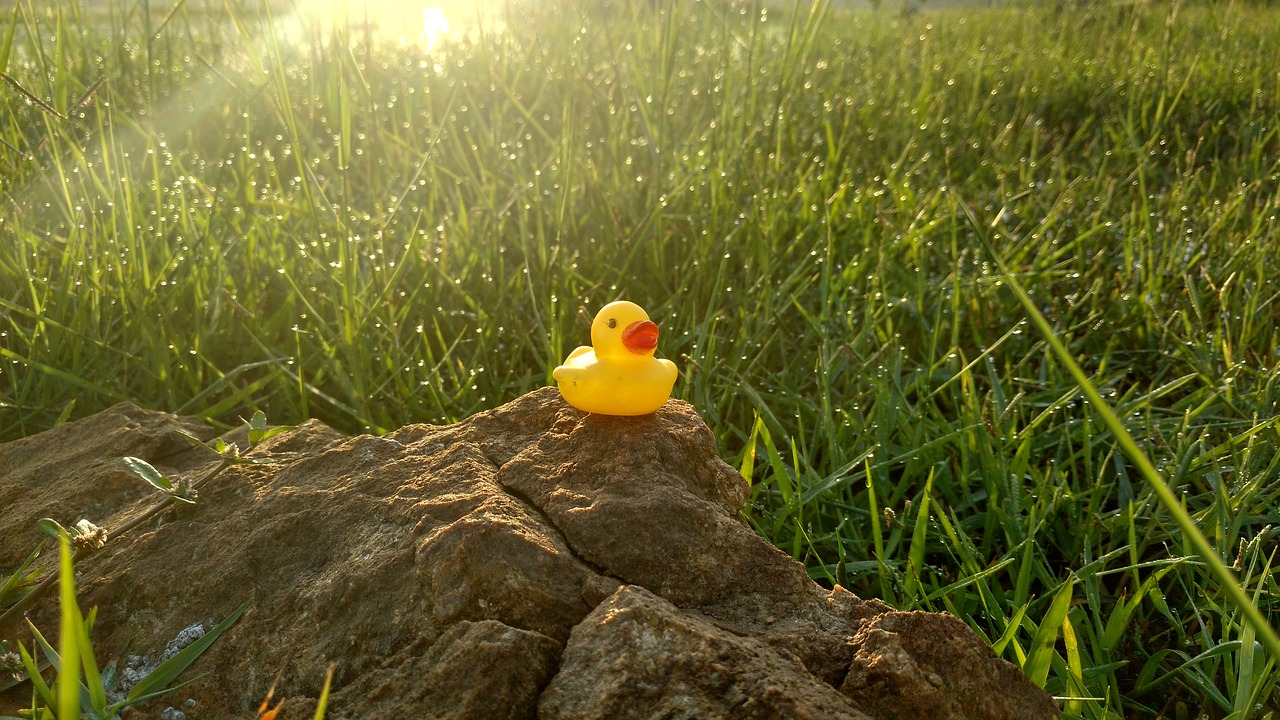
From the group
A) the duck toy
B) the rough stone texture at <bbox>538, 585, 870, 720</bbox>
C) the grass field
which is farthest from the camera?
the grass field

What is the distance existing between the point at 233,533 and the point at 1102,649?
Answer: 130cm

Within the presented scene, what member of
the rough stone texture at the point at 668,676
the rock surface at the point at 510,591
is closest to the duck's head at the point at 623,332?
the rock surface at the point at 510,591

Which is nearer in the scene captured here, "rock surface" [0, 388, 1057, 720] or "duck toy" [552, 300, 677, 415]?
"rock surface" [0, 388, 1057, 720]

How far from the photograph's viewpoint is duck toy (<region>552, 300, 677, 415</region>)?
4.41ft

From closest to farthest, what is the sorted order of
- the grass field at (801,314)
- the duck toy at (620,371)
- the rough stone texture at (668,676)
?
1. the rough stone texture at (668,676)
2. the duck toy at (620,371)
3. the grass field at (801,314)

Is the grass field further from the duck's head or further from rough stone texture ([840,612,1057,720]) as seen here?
the duck's head

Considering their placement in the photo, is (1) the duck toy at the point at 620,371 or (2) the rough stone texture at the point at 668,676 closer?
(2) the rough stone texture at the point at 668,676

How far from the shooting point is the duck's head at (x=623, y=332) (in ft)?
4.43

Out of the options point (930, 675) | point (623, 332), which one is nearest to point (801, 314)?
point (623, 332)

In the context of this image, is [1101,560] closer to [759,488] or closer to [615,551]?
[759,488]

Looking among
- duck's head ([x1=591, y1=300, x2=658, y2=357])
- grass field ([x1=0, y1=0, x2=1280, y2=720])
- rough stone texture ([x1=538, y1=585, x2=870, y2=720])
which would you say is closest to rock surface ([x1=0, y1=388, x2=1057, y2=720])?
rough stone texture ([x1=538, y1=585, x2=870, y2=720])

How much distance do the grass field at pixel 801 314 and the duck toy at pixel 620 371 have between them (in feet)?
1.56

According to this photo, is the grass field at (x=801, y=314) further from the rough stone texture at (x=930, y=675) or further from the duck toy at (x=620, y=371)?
the duck toy at (x=620, y=371)

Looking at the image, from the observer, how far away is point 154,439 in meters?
1.68
